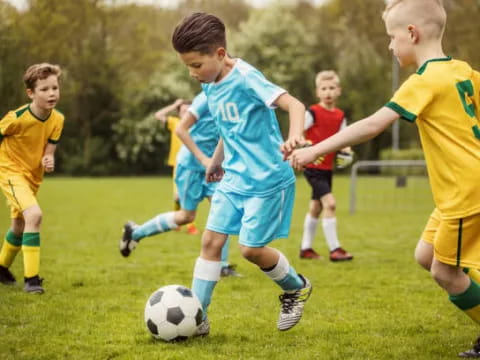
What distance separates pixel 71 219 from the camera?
497 inches

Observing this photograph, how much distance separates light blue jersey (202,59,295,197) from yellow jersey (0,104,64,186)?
7.76ft

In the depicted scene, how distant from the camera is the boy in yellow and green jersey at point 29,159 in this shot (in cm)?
554

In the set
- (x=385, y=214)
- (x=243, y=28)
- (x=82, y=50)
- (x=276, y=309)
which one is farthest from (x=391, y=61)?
(x=276, y=309)

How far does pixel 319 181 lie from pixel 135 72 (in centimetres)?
3410

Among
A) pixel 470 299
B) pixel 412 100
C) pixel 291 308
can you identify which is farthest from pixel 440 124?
pixel 291 308

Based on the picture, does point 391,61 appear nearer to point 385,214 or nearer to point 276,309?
point 385,214

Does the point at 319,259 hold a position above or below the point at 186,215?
below

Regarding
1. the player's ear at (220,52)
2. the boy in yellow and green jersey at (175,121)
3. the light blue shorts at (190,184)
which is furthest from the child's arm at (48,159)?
the player's ear at (220,52)

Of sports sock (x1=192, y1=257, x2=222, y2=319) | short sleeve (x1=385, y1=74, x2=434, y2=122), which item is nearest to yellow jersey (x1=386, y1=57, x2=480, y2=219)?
short sleeve (x1=385, y1=74, x2=434, y2=122)

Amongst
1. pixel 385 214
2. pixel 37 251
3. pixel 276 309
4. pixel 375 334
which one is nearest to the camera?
pixel 375 334

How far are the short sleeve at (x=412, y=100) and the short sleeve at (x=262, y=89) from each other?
3.12 feet

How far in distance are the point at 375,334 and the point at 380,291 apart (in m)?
1.58

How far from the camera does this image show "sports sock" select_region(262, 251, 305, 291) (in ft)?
14.0

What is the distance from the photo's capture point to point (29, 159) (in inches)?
231
